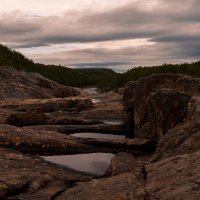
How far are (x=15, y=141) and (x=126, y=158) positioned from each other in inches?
235

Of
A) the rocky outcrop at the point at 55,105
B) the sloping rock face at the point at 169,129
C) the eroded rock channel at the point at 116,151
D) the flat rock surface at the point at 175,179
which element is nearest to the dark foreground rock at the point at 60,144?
the eroded rock channel at the point at 116,151

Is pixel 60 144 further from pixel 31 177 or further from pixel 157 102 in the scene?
pixel 31 177

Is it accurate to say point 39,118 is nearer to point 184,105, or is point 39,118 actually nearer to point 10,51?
point 184,105

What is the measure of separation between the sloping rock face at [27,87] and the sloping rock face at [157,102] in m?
25.4

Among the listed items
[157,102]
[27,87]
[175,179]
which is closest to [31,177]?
[175,179]

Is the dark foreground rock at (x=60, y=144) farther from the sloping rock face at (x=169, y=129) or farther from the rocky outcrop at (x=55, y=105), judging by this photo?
the rocky outcrop at (x=55, y=105)

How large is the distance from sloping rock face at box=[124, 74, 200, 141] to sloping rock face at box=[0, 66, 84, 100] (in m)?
25.4

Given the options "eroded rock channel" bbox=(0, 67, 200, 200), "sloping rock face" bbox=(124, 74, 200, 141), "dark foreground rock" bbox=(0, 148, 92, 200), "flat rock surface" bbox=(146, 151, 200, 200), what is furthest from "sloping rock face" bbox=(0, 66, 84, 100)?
"flat rock surface" bbox=(146, 151, 200, 200)

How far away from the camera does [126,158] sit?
1762cm

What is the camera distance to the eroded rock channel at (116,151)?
11.6 metres

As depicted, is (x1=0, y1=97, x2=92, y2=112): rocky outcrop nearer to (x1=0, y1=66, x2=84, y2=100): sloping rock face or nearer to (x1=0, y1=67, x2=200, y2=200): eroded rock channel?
(x1=0, y1=67, x2=200, y2=200): eroded rock channel

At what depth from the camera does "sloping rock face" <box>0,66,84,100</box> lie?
1997 inches

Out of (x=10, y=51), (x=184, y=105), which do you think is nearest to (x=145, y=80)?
(x=184, y=105)

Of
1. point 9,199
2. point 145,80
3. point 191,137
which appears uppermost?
point 145,80
